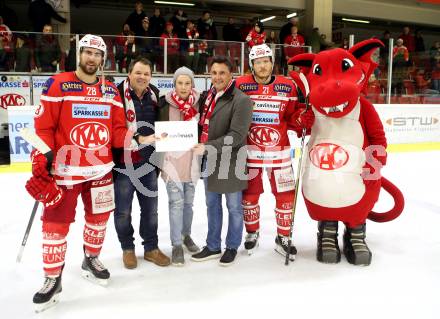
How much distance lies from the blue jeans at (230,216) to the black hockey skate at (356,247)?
2.32 feet

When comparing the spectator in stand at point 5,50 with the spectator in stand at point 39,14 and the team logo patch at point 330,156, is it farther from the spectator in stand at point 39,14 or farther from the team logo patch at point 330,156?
the team logo patch at point 330,156

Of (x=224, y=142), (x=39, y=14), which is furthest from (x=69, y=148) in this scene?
(x=39, y=14)

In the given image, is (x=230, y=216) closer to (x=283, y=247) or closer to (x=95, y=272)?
(x=283, y=247)

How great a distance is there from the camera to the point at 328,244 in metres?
2.88

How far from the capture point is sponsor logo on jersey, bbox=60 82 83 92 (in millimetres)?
2209

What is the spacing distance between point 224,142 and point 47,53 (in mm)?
5389

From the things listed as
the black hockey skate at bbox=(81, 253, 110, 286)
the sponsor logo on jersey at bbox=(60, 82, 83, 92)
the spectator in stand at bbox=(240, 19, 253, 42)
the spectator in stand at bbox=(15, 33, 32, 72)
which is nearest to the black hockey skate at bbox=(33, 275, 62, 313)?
the black hockey skate at bbox=(81, 253, 110, 286)

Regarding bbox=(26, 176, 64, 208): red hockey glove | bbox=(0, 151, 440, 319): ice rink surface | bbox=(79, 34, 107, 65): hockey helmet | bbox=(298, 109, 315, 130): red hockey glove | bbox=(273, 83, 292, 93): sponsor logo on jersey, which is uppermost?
bbox=(79, 34, 107, 65): hockey helmet

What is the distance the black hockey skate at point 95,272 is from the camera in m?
2.52

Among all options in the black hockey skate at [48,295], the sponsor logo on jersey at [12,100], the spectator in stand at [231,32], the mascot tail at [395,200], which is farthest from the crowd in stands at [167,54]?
the black hockey skate at [48,295]

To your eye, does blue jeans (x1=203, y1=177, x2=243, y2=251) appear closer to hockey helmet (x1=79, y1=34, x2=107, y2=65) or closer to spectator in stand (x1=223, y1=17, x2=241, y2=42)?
hockey helmet (x1=79, y1=34, x2=107, y2=65)

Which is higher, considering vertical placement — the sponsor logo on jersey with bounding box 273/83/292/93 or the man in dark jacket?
the sponsor logo on jersey with bounding box 273/83/292/93

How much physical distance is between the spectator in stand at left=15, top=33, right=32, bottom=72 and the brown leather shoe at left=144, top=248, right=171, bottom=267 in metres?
5.09

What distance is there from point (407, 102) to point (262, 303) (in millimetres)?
6091
